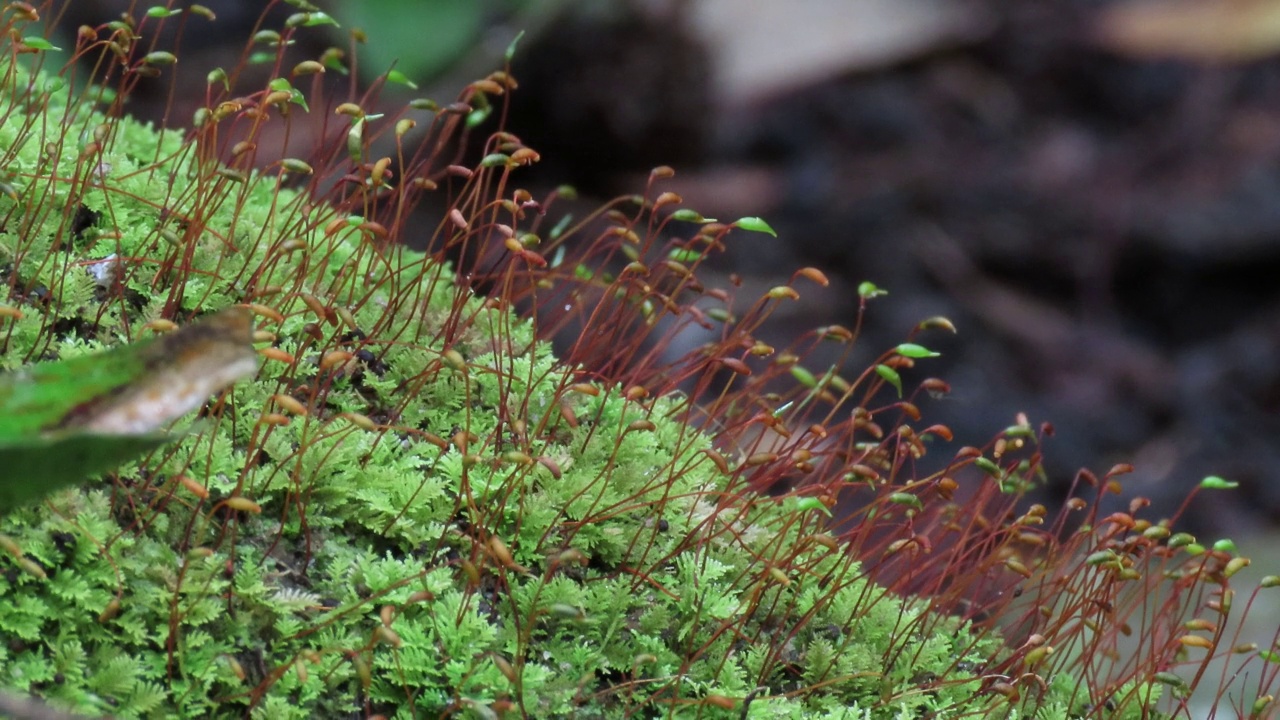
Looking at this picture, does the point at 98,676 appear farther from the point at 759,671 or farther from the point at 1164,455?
the point at 1164,455

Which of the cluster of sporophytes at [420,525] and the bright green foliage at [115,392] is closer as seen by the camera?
the bright green foliage at [115,392]

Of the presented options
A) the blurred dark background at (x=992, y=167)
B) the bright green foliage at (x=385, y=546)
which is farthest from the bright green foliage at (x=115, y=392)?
the blurred dark background at (x=992, y=167)

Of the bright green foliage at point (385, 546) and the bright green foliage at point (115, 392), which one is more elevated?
the bright green foliage at point (115, 392)

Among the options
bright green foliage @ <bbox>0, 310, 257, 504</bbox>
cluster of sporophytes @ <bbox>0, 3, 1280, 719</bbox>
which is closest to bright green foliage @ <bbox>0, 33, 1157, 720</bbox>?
cluster of sporophytes @ <bbox>0, 3, 1280, 719</bbox>

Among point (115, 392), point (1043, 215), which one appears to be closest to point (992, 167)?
point (1043, 215)

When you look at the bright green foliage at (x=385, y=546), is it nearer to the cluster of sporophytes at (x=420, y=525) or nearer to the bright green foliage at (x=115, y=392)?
the cluster of sporophytes at (x=420, y=525)

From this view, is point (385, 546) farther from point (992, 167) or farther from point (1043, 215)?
point (992, 167)

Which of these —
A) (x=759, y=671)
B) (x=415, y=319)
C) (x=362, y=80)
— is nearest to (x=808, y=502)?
(x=759, y=671)

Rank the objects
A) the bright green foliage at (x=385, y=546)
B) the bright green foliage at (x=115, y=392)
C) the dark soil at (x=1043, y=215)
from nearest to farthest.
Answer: the bright green foliage at (x=115, y=392), the bright green foliage at (x=385, y=546), the dark soil at (x=1043, y=215)
